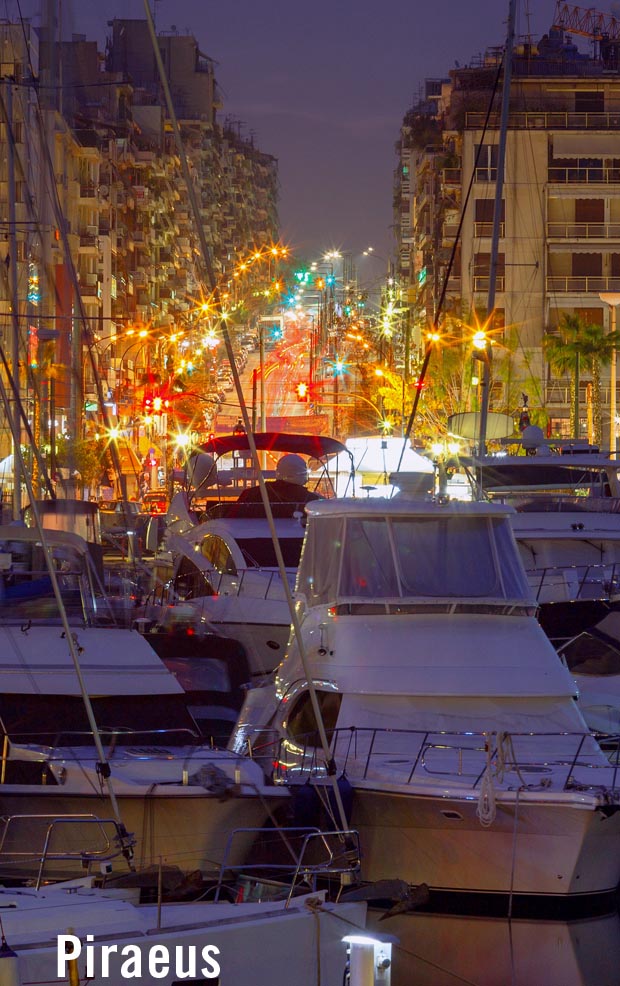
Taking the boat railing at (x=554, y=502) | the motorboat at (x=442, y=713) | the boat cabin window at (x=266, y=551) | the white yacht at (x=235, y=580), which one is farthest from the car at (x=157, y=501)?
the motorboat at (x=442, y=713)

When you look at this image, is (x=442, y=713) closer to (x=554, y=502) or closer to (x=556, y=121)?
(x=554, y=502)

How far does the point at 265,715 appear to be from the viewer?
44.3ft

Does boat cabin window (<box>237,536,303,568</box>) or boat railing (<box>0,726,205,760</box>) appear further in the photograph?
boat cabin window (<box>237,536,303,568</box>)

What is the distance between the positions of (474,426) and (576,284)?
4169 cm

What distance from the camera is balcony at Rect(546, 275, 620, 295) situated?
6688cm

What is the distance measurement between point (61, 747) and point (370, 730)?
2445mm

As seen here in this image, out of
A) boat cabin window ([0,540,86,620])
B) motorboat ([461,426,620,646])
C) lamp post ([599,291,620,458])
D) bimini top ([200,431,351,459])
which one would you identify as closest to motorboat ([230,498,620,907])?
boat cabin window ([0,540,86,620])

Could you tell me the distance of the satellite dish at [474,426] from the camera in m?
27.1

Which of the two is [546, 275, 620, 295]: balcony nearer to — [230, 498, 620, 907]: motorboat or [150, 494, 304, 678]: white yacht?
[150, 494, 304, 678]: white yacht

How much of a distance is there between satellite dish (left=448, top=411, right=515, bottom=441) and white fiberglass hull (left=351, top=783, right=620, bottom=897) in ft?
52.6

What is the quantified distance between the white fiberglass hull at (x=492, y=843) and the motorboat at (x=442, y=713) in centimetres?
1

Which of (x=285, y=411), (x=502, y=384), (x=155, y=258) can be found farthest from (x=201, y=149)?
(x=502, y=384)

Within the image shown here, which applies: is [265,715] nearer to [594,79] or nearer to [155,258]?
[594,79]

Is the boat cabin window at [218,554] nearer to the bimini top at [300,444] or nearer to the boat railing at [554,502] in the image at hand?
the bimini top at [300,444]
